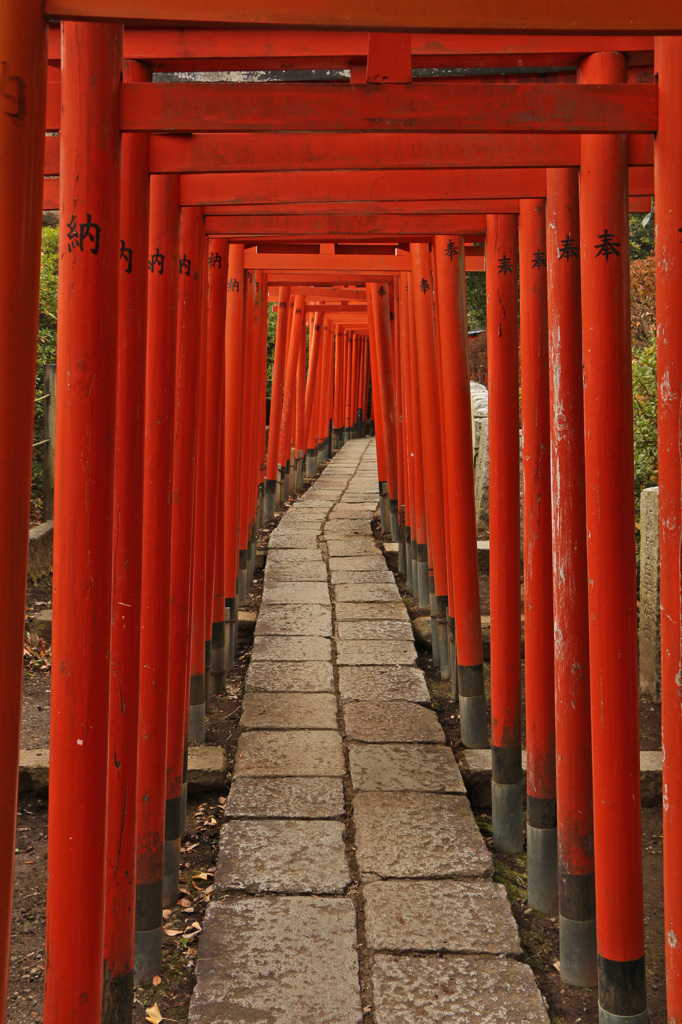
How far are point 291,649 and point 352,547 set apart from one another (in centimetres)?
322

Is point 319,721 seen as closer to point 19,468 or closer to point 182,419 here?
point 182,419

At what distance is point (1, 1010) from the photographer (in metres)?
1.77

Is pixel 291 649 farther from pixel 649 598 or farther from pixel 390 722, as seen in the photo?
pixel 649 598

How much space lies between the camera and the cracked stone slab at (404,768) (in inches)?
171

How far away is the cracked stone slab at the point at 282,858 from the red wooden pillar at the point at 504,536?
0.75m

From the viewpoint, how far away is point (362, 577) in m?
8.16

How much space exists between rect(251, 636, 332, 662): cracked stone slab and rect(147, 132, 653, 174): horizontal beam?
389cm

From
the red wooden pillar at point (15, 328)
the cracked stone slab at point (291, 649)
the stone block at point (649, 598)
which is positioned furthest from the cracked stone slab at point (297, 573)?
the red wooden pillar at point (15, 328)

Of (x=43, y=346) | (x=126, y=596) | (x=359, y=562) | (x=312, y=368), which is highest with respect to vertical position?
(x=312, y=368)

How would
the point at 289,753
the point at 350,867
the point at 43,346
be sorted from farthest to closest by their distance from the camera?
the point at 43,346 < the point at 289,753 < the point at 350,867

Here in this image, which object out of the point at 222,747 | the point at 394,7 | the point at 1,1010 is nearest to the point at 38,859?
the point at 222,747

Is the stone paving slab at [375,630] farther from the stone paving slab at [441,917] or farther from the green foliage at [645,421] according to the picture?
the stone paving slab at [441,917]

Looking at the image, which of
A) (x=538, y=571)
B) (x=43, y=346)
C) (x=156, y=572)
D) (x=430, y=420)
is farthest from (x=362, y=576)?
(x=156, y=572)

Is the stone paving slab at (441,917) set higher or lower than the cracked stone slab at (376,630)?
lower
